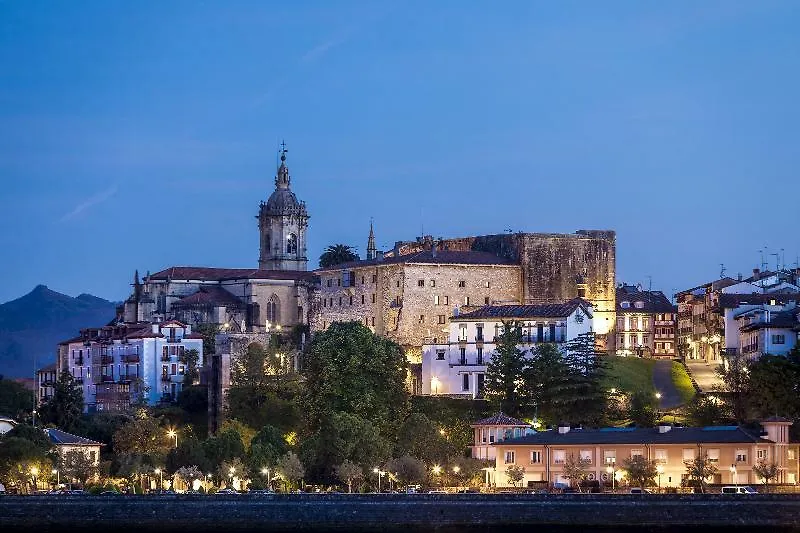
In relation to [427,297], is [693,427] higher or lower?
lower

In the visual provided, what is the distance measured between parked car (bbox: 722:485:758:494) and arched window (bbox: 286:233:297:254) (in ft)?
243

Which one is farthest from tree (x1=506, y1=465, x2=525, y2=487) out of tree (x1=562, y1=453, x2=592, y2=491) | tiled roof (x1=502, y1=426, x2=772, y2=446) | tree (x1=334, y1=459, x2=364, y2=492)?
tree (x1=334, y1=459, x2=364, y2=492)

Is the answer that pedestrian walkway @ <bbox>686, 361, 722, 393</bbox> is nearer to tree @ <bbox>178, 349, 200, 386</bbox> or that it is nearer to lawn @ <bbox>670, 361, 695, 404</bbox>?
lawn @ <bbox>670, 361, 695, 404</bbox>

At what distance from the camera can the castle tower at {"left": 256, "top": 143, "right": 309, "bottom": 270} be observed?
14788 cm

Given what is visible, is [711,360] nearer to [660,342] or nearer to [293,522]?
[660,342]

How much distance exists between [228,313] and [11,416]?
2020cm

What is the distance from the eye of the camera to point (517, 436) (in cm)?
8662

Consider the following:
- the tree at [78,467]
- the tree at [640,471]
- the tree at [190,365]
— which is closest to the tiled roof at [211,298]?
the tree at [190,365]

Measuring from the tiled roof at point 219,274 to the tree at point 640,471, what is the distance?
157 ft

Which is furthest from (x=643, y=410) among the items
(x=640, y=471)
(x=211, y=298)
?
(x=211, y=298)

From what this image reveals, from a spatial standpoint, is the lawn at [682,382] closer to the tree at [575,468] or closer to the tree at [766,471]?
the tree at [575,468]

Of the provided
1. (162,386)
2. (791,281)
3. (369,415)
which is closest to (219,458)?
(369,415)

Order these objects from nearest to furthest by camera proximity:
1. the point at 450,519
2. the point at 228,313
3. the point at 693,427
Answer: the point at 450,519, the point at 693,427, the point at 228,313

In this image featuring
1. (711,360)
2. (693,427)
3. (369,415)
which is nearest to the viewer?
(693,427)
